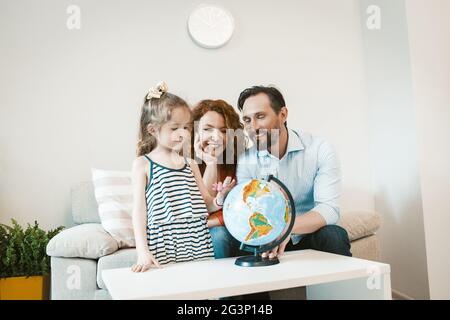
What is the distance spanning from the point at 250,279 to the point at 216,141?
0.79 m

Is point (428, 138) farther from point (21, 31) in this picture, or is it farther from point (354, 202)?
point (21, 31)

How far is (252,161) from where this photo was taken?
1781 millimetres

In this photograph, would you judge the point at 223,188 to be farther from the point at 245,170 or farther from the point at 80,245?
the point at 80,245

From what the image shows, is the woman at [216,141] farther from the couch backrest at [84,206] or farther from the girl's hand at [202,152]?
the couch backrest at [84,206]

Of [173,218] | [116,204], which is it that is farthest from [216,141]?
[116,204]

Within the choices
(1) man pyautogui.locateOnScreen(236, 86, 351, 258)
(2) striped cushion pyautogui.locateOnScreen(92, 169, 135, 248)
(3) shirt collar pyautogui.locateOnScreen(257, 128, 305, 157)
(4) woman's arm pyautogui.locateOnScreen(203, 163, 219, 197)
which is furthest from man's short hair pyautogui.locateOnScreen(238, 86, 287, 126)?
(2) striped cushion pyautogui.locateOnScreen(92, 169, 135, 248)

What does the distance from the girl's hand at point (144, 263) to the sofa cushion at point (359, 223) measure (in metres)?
1.07

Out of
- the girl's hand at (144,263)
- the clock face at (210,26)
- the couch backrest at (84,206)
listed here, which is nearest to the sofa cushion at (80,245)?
the couch backrest at (84,206)

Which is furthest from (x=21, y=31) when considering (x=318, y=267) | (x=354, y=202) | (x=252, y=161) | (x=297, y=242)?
(x=354, y=202)

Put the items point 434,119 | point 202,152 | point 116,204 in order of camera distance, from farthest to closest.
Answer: point 434,119 → point 116,204 → point 202,152

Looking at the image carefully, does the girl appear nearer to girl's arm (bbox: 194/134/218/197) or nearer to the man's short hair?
girl's arm (bbox: 194/134/218/197)

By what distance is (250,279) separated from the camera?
41.3 inches

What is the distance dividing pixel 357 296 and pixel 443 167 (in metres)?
1.36

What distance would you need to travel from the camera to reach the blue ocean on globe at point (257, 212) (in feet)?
3.78
